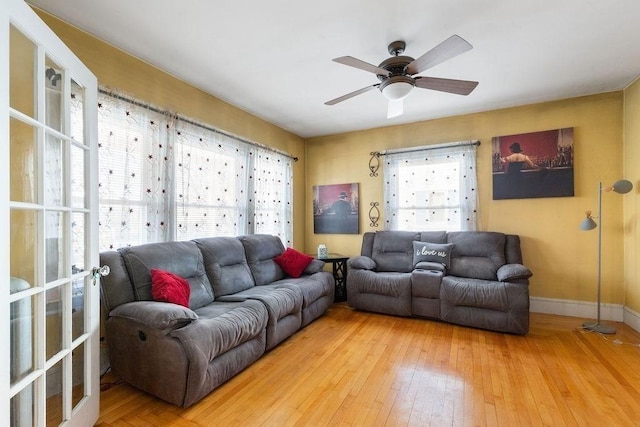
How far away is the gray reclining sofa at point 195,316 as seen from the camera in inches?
70.2

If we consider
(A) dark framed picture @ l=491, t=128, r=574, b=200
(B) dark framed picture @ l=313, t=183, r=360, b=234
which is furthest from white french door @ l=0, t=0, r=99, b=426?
(A) dark framed picture @ l=491, t=128, r=574, b=200

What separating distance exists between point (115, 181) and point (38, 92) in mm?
1259

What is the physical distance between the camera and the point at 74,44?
2.10 m

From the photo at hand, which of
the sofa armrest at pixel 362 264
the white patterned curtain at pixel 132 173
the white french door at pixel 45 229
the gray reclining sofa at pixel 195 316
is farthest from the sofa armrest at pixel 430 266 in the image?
the white french door at pixel 45 229

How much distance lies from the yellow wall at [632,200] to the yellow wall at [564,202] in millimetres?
79

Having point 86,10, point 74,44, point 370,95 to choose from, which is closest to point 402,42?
point 370,95

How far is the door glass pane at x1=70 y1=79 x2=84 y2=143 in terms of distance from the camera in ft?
4.93

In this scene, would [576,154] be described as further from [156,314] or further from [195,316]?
[156,314]

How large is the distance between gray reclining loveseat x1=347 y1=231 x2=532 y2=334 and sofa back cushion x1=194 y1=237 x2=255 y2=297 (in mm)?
1378

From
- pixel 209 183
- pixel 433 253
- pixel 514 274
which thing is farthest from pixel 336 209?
pixel 514 274

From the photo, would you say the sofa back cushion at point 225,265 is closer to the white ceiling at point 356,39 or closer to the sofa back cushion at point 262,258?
the sofa back cushion at point 262,258

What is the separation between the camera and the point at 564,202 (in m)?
3.44

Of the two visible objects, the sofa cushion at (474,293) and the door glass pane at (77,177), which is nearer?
the door glass pane at (77,177)

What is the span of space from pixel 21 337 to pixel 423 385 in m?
2.27
